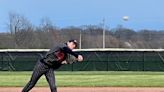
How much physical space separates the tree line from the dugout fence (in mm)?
21595

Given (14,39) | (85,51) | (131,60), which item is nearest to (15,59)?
(85,51)

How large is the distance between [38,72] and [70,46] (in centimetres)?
109

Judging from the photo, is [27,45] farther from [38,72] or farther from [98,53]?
[38,72]

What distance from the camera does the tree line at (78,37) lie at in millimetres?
64875

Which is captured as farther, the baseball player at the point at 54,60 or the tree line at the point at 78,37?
the tree line at the point at 78,37

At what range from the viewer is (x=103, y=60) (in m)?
40.8

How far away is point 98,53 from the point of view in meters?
41.4

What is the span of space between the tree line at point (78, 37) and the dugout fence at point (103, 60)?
21595 mm

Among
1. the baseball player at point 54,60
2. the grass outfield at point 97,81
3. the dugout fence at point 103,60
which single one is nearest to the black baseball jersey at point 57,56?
the baseball player at point 54,60

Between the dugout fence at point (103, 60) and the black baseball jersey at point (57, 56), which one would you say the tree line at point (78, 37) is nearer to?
the dugout fence at point (103, 60)

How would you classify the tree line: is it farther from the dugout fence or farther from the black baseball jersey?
the black baseball jersey

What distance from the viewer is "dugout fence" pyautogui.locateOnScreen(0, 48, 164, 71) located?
40.2 m

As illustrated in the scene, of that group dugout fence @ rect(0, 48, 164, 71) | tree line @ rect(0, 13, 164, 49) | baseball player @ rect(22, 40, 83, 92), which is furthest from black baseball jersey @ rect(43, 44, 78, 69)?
tree line @ rect(0, 13, 164, 49)

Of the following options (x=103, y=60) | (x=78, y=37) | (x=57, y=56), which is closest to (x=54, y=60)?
(x=57, y=56)
